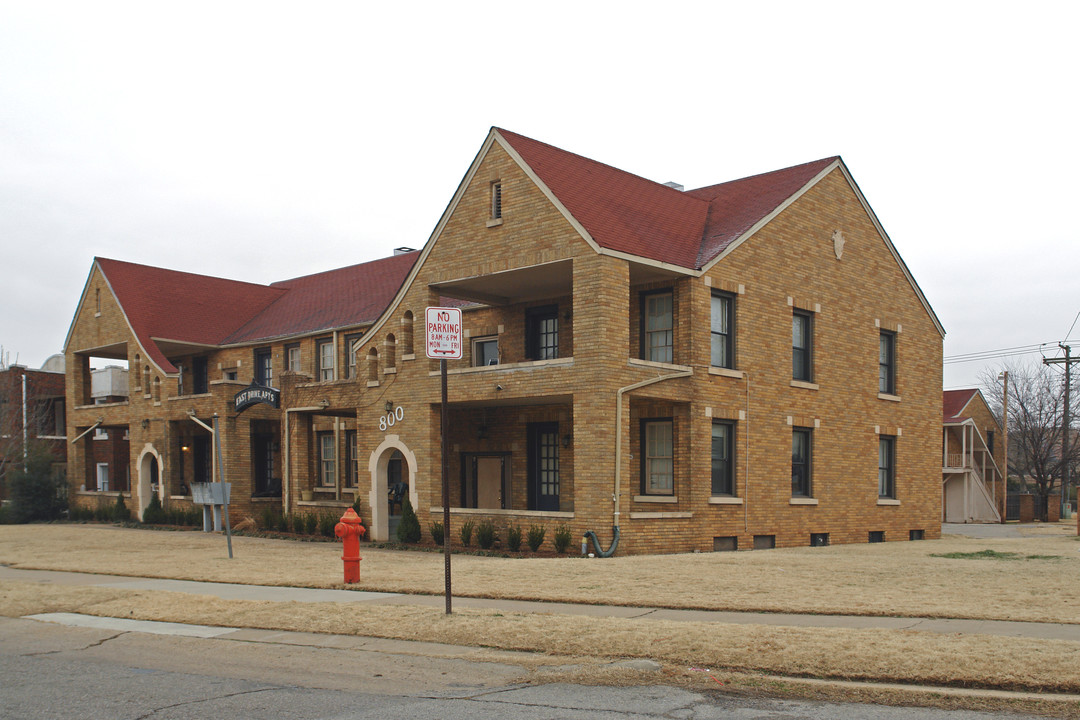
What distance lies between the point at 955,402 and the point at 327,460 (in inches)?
1257

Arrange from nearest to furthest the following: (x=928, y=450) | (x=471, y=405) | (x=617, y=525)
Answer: (x=617, y=525), (x=471, y=405), (x=928, y=450)

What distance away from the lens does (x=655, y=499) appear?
75.4 feet

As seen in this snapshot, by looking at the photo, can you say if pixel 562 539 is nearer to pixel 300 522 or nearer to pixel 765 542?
pixel 765 542

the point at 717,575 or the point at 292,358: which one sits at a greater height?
the point at 292,358

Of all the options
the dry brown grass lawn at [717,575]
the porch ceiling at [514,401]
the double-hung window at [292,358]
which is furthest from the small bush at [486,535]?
the double-hung window at [292,358]

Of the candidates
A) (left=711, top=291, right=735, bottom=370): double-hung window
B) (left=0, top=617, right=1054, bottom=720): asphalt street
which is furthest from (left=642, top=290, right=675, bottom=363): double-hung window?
(left=0, top=617, right=1054, bottom=720): asphalt street

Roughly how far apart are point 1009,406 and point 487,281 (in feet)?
171

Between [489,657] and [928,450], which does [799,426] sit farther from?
[489,657]

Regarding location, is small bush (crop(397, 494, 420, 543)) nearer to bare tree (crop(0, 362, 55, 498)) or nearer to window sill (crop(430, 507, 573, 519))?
window sill (crop(430, 507, 573, 519))

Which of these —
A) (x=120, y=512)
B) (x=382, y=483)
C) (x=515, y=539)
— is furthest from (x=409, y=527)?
(x=120, y=512)

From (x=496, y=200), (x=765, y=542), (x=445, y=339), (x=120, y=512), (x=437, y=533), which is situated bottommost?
(x=120, y=512)

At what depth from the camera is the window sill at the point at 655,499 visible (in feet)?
74.9

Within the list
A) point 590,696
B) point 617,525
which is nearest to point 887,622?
point 590,696

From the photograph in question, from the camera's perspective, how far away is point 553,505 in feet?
83.9
